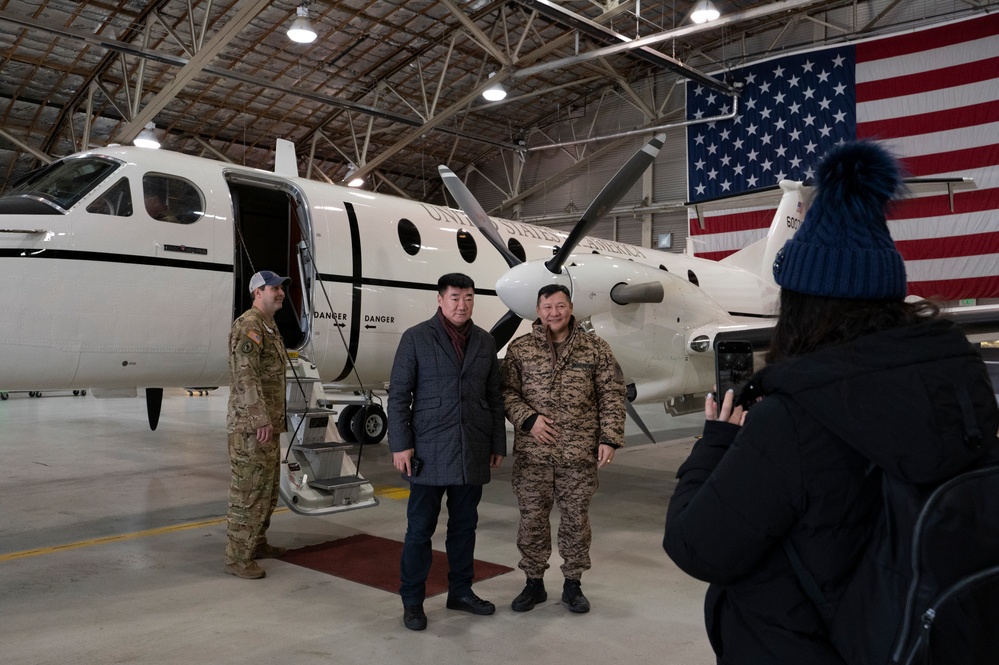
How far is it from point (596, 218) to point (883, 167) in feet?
20.5

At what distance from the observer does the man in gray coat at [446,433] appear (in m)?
4.50

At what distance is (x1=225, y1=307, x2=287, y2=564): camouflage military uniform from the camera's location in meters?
5.40

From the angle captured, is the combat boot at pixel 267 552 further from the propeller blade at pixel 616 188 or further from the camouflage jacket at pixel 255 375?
the propeller blade at pixel 616 188

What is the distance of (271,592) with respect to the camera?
5066 millimetres

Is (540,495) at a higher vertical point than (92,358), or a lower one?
lower

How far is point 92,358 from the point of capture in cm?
650

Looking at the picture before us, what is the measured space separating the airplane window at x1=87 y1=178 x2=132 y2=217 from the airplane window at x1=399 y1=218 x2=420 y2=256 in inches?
121

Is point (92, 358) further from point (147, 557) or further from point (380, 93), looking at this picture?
point (380, 93)

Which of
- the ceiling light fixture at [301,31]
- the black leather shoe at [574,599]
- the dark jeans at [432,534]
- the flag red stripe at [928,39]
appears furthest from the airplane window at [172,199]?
the flag red stripe at [928,39]

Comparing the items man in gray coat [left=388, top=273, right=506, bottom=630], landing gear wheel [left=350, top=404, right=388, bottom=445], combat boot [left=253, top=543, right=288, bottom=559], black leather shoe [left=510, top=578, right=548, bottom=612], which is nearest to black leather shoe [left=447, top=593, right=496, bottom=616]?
man in gray coat [left=388, top=273, right=506, bottom=630]

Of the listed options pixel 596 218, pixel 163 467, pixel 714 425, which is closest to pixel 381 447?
pixel 163 467

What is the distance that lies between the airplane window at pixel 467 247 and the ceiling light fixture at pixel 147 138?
13.1 metres

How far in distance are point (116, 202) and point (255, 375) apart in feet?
8.26

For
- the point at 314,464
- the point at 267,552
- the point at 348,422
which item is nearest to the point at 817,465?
the point at 267,552
